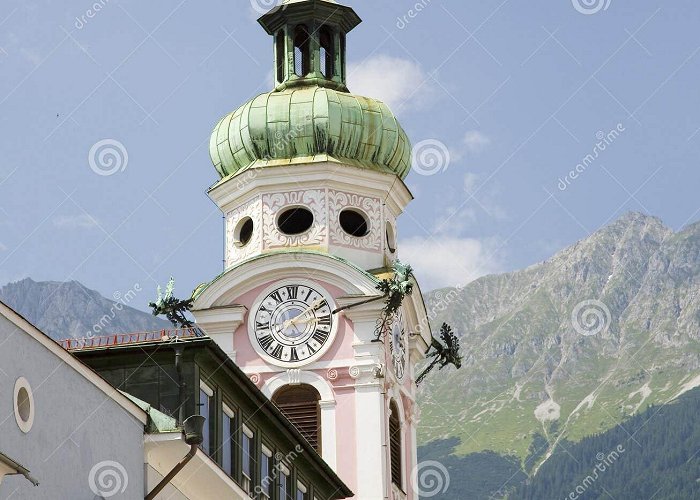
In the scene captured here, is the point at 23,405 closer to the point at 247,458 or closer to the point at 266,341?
the point at 247,458

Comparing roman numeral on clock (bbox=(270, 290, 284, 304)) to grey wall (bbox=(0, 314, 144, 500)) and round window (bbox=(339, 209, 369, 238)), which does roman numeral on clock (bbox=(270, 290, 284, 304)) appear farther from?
grey wall (bbox=(0, 314, 144, 500))

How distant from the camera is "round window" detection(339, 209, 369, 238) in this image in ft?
177

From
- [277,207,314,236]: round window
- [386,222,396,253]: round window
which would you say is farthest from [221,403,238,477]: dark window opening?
[386,222,396,253]: round window

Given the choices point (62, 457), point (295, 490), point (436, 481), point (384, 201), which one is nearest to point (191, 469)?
point (62, 457)

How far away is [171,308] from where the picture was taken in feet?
169

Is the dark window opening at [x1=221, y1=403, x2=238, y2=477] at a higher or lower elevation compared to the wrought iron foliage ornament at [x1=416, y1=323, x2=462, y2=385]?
lower

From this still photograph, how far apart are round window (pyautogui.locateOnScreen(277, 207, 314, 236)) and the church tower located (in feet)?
0.12

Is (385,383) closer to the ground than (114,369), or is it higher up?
higher up

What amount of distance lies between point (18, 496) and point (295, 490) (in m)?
11.9

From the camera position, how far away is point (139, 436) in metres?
27.3

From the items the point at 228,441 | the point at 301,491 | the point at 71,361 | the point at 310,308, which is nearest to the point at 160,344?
the point at 228,441

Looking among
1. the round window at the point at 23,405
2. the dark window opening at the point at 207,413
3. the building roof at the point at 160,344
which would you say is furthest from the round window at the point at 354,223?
the round window at the point at 23,405

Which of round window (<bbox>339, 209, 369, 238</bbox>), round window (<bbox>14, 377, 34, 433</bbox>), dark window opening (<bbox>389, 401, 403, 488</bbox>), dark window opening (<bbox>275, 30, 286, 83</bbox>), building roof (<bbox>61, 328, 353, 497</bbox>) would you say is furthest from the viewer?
dark window opening (<bbox>275, 30, 286, 83</bbox>)

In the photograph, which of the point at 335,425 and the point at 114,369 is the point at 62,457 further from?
the point at 335,425
